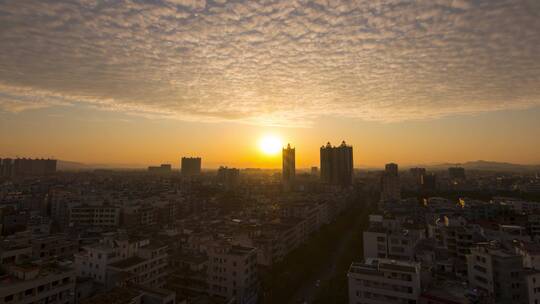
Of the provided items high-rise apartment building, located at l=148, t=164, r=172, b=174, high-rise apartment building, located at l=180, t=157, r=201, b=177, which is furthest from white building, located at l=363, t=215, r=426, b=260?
high-rise apartment building, located at l=148, t=164, r=172, b=174

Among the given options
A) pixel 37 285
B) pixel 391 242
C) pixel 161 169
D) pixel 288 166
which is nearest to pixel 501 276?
pixel 391 242

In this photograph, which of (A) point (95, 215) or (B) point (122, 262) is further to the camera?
(A) point (95, 215)

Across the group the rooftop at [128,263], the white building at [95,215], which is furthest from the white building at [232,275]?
the white building at [95,215]

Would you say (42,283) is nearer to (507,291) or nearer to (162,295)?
(162,295)

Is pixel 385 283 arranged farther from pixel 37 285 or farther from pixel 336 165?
pixel 336 165

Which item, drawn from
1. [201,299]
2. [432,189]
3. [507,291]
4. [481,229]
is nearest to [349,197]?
[432,189]
